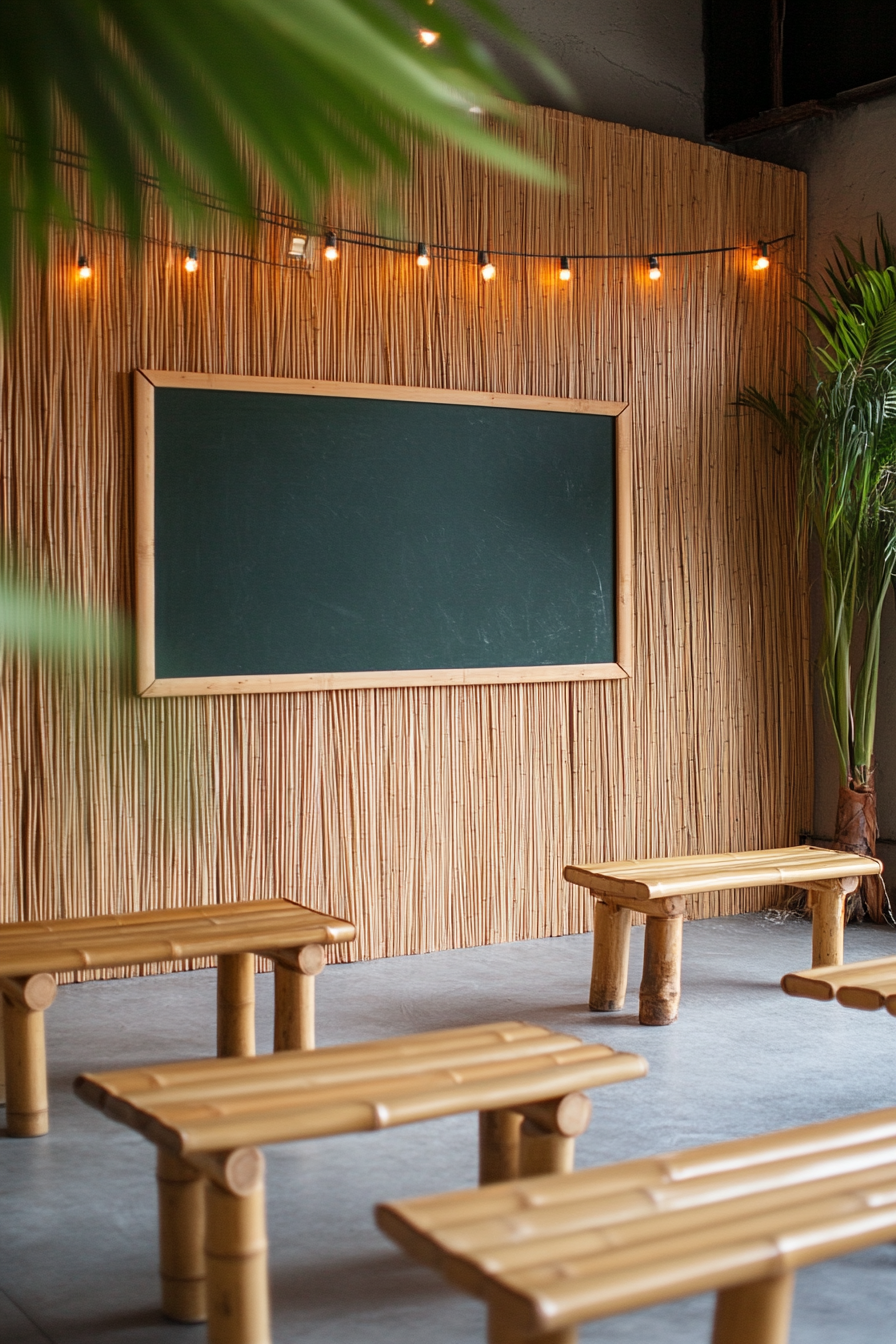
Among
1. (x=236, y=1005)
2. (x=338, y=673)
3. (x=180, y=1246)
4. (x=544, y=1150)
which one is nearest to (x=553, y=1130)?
(x=544, y=1150)

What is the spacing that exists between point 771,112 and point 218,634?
3568 mm

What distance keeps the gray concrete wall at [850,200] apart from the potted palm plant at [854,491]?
12 cm

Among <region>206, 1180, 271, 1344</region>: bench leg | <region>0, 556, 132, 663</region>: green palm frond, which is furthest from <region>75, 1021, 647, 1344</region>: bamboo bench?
<region>0, 556, 132, 663</region>: green palm frond

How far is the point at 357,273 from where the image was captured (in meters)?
5.27

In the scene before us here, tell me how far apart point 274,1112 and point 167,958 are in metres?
1.21

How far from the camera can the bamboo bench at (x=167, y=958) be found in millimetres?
3332

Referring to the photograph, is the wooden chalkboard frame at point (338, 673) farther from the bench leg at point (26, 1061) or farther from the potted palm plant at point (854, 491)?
the bench leg at point (26, 1061)

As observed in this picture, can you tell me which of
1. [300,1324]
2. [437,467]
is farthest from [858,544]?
[300,1324]

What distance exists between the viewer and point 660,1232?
180 centimetres

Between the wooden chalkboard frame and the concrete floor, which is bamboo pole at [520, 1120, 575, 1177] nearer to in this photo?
the concrete floor

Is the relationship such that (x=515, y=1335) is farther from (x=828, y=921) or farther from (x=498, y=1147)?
(x=828, y=921)

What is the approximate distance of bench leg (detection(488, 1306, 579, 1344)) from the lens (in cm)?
165

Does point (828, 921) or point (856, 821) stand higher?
point (856, 821)

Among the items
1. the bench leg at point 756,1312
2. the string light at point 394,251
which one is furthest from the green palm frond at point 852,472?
the bench leg at point 756,1312
